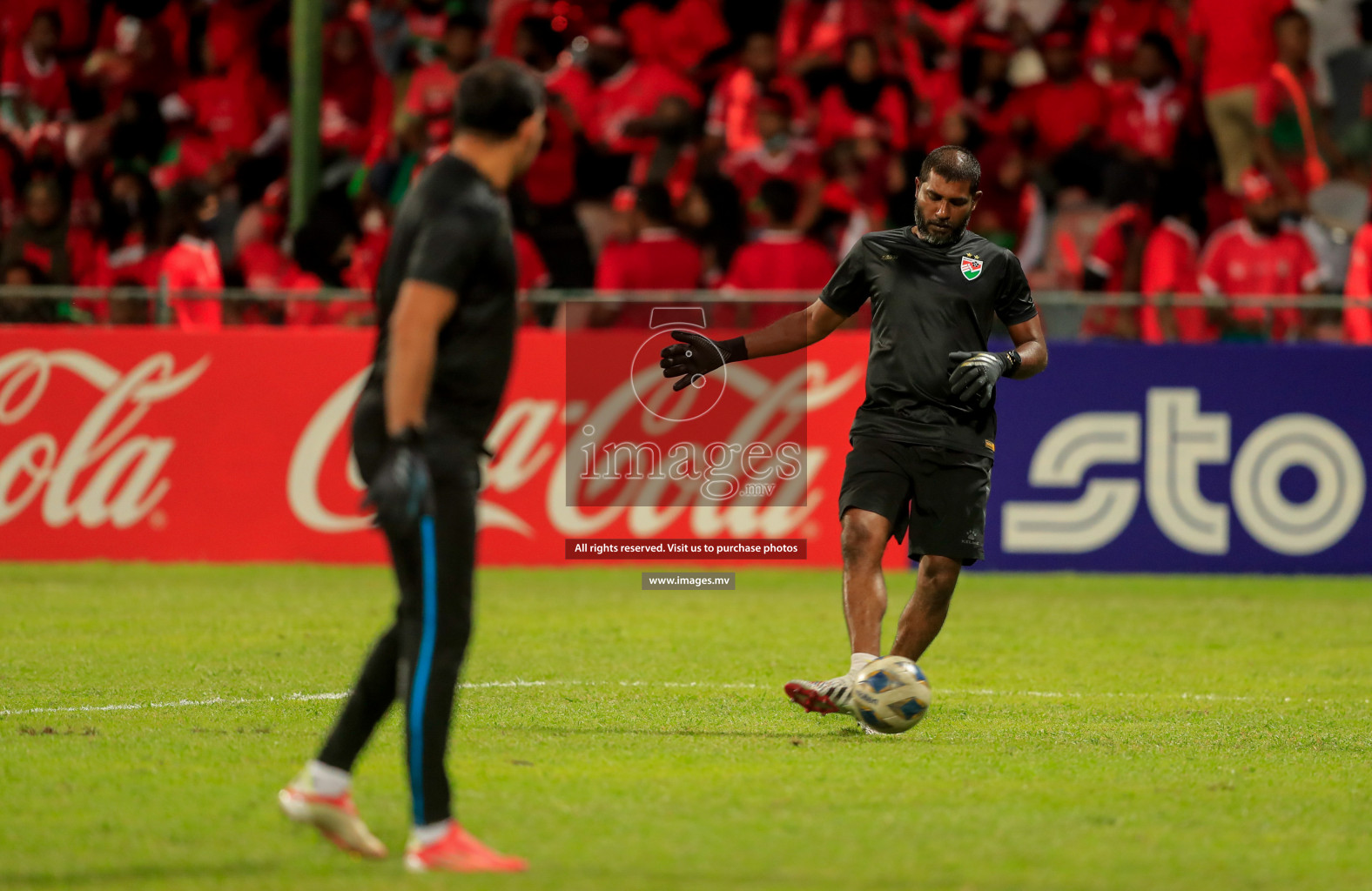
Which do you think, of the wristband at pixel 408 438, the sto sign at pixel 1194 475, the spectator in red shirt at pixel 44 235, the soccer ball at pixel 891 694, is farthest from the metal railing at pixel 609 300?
the wristband at pixel 408 438

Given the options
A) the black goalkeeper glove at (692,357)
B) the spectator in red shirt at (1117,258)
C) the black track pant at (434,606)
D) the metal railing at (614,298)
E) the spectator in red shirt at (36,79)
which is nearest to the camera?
the black track pant at (434,606)

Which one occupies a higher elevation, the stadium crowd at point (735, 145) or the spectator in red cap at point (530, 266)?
the stadium crowd at point (735, 145)

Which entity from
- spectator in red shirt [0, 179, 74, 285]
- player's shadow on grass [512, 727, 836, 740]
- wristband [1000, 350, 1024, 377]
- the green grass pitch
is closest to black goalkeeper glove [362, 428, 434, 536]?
the green grass pitch

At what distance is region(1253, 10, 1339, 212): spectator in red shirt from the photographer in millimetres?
16766

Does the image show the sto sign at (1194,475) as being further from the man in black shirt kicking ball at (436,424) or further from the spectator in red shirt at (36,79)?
the spectator in red shirt at (36,79)

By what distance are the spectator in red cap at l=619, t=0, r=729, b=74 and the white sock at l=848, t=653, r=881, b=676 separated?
12.0m

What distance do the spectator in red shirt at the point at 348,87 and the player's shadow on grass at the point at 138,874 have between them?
592 inches

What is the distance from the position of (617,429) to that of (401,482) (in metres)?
8.67

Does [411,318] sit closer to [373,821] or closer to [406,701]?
[406,701]

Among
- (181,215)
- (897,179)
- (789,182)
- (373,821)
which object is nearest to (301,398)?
(181,215)

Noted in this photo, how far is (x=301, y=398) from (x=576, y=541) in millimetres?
2369

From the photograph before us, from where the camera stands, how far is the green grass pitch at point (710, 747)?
503 cm

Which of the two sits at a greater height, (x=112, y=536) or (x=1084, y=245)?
(x=1084, y=245)

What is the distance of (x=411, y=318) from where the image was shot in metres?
4.74
